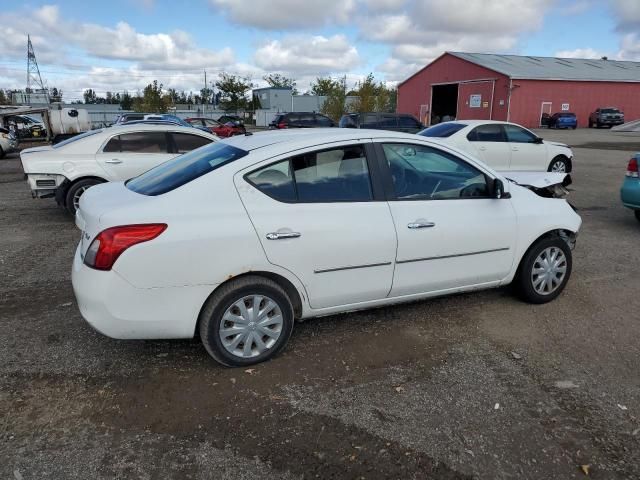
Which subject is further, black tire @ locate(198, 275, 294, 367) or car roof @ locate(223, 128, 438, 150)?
car roof @ locate(223, 128, 438, 150)

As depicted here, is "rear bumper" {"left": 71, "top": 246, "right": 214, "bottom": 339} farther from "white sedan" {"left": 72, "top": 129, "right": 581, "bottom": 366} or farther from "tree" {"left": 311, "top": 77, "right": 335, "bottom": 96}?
"tree" {"left": 311, "top": 77, "right": 335, "bottom": 96}

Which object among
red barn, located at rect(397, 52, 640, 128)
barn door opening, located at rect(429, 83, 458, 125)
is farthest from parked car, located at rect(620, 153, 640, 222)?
barn door opening, located at rect(429, 83, 458, 125)

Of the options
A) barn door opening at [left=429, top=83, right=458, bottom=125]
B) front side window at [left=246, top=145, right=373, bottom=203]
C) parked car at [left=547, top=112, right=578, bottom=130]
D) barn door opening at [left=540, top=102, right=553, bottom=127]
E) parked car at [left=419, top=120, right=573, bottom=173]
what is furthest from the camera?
barn door opening at [left=429, top=83, right=458, bottom=125]

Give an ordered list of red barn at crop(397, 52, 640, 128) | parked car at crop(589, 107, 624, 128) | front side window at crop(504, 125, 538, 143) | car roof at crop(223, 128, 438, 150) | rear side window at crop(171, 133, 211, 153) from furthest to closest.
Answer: red barn at crop(397, 52, 640, 128) → parked car at crop(589, 107, 624, 128) → front side window at crop(504, 125, 538, 143) → rear side window at crop(171, 133, 211, 153) → car roof at crop(223, 128, 438, 150)

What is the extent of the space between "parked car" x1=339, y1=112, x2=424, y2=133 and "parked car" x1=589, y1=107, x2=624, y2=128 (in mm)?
28400

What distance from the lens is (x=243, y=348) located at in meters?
3.45

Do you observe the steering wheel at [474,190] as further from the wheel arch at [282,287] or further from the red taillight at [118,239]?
the red taillight at [118,239]

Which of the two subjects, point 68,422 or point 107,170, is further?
point 107,170

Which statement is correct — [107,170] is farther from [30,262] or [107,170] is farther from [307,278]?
[307,278]

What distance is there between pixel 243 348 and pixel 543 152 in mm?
11001

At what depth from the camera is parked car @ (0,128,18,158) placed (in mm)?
19672

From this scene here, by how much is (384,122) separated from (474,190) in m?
15.8

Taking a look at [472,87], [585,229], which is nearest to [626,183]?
[585,229]

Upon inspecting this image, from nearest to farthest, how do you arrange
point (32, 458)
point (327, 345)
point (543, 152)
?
point (32, 458) → point (327, 345) → point (543, 152)
